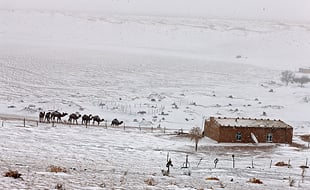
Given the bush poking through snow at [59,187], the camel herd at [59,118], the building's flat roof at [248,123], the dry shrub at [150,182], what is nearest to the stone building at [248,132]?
the building's flat roof at [248,123]

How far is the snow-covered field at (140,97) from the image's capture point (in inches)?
729

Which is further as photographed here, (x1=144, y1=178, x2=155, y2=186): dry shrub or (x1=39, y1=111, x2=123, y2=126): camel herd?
(x1=39, y1=111, x2=123, y2=126): camel herd

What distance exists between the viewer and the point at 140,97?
2468 inches

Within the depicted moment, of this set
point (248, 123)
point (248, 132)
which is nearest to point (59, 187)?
point (248, 132)

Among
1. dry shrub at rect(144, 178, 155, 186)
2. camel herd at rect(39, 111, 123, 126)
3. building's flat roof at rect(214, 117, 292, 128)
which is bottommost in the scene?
dry shrub at rect(144, 178, 155, 186)

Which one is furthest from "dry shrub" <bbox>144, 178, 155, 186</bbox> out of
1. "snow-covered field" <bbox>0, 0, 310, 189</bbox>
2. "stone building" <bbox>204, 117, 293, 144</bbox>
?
"stone building" <bbox>204, 117, 293, 144</bbox>

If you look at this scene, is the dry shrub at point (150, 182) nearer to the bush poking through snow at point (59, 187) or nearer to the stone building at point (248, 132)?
the bush poking through snow at point (59, 187)

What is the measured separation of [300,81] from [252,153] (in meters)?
63.1

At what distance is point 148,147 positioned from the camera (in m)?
29.8

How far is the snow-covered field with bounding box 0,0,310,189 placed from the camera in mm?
18527

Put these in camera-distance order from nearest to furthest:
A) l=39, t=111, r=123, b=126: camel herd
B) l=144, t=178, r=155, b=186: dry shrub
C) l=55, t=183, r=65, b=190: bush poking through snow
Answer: l=55, t=183, r=65, b=190: bush poking through snow
l=144, t=178, r=155, b=186: dry shrub
l=39, t=111, r=123, b=126: camel herd

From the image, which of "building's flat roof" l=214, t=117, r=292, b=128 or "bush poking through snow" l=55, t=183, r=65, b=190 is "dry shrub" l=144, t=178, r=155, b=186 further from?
"building's flat roof" l=214, t=117, r=292, b=128

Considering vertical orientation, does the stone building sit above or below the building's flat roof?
below

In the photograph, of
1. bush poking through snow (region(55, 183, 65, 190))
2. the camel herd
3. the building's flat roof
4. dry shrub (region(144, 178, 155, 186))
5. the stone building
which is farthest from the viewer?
the camel herd
